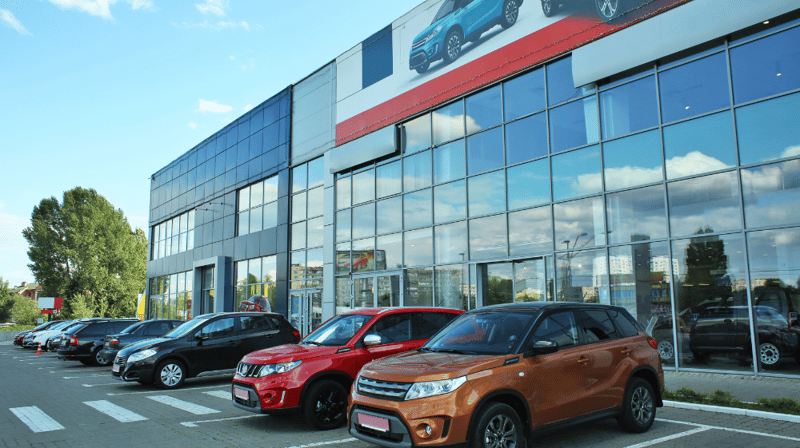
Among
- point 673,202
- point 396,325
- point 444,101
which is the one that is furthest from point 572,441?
point 444,101

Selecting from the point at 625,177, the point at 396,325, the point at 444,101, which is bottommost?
the point at 396,325

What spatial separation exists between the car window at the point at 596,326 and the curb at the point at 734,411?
2515mm

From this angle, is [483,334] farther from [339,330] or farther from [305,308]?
[305,308]

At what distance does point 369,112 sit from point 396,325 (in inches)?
520

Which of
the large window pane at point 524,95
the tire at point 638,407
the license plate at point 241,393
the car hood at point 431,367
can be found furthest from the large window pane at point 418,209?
the car hood at point 431,367

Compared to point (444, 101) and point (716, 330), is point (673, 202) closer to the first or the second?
point (716, 330)

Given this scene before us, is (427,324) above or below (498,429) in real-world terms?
above

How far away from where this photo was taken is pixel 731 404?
316 inches

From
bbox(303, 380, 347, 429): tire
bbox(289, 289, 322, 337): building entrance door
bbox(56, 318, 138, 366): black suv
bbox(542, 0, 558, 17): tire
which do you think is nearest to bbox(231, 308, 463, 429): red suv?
bbox(303, 380, 347, 429): tire

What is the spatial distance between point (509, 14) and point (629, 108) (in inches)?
182

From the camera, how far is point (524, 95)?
1521cm

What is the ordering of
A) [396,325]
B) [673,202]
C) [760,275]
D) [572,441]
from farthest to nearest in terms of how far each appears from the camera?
[673,202] → [760,275] → [396,325] → [572,441]

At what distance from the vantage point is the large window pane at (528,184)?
14422 millimetres

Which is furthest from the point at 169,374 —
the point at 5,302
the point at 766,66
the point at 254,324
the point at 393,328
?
the point at 5,302
